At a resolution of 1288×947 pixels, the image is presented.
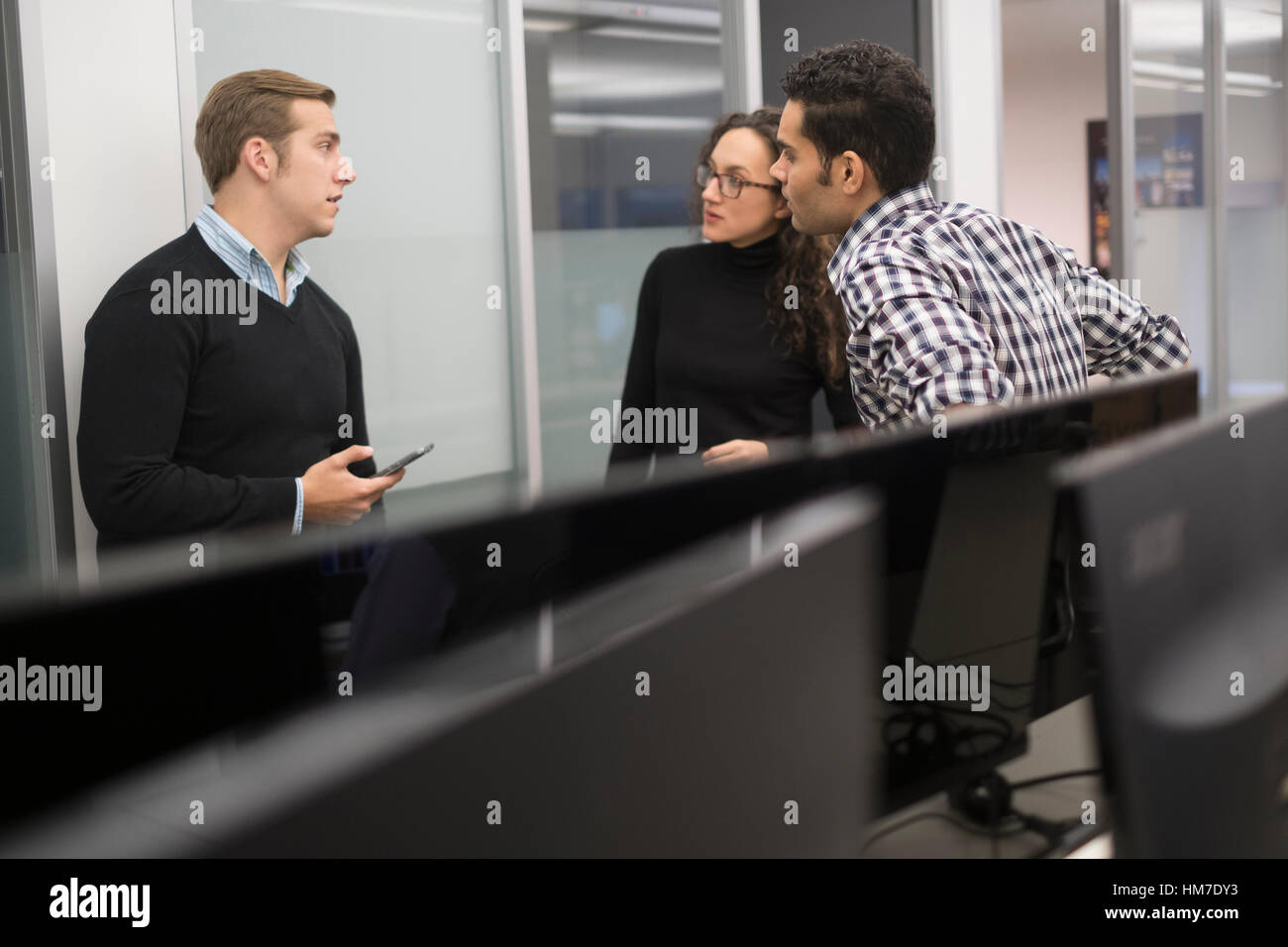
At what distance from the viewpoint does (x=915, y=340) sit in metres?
1.59

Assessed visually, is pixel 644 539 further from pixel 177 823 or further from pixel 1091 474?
pixel 177 823

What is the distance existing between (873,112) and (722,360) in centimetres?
87

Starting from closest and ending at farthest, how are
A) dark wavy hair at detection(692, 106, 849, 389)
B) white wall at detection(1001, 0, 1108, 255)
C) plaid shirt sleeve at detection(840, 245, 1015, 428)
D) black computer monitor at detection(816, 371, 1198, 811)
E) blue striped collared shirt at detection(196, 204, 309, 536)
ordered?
1. black computer monitor at detection(816, 371, 1198, 811)
2. plaid shirt sleeve at detection(840, 245, 1015, 428)
3. blue striped collared shirt at detection(196, 204, 309, 536)
4. dark wavy hair at detection(692, 106, 849, 389)
5. white wall at detection(1001, 0, 1108, 255)

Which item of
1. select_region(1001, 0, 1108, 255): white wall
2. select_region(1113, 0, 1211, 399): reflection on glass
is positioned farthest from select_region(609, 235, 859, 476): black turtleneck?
select_region(1001, 0, 1108, 255): white wall

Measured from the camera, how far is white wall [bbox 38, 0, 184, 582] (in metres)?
2.42

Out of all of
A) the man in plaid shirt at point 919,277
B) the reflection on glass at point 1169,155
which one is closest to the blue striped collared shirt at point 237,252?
the man in plaid shirt at point 919,277

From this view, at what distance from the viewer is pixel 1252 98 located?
231 inches

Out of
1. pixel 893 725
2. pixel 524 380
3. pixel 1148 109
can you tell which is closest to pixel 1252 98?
pixel 1148 109

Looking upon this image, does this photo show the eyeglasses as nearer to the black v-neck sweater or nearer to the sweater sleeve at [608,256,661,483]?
the sweater sleeve at [608,256,661,483]

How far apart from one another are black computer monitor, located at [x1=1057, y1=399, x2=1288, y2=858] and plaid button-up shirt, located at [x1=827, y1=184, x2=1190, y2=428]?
22.5 inches

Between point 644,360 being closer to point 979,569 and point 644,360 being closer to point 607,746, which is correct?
point 979,569

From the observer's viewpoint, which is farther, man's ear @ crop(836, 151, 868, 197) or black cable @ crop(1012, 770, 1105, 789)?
man's ear @ crop(836, 151, 868, 197)
